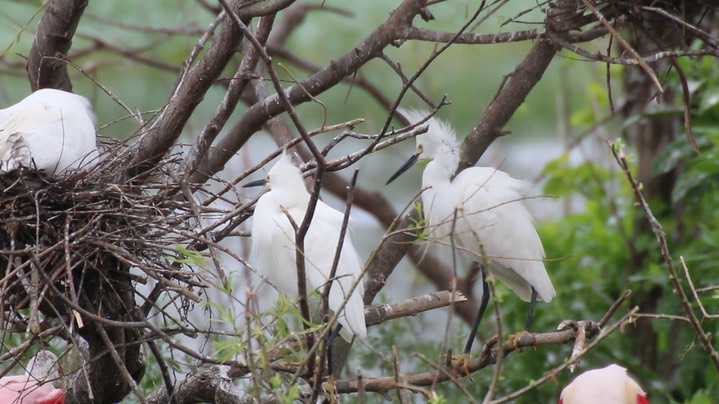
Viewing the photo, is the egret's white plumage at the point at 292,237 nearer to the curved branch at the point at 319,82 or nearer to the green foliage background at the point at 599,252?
the curved branch at the point at 319,82

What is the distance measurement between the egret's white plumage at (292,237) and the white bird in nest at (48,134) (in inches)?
19.0

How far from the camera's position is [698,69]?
14.4ft

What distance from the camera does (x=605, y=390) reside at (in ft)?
7.10

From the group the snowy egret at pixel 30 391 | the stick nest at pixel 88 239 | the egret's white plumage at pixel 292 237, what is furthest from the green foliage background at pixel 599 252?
the snowy egret at pixel 30 391

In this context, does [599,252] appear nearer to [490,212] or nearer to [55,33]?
[490,212]

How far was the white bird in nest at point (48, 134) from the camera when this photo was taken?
8.28 ft

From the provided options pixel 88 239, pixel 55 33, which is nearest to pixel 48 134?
pixel 55 33

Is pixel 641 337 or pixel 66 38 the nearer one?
pixel 66 38

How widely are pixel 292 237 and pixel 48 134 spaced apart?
70 centimetres

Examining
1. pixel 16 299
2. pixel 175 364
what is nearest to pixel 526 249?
pixel 175 364

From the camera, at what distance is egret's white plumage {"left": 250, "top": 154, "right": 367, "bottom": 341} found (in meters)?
2.68

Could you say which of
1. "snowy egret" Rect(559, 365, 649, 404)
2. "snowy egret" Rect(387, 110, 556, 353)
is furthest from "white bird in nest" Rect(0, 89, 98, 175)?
"snowy egret" Rect(559, 365, 649, 404)

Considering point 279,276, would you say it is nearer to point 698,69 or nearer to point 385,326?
point 385,326

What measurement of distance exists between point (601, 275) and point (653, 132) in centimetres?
83
